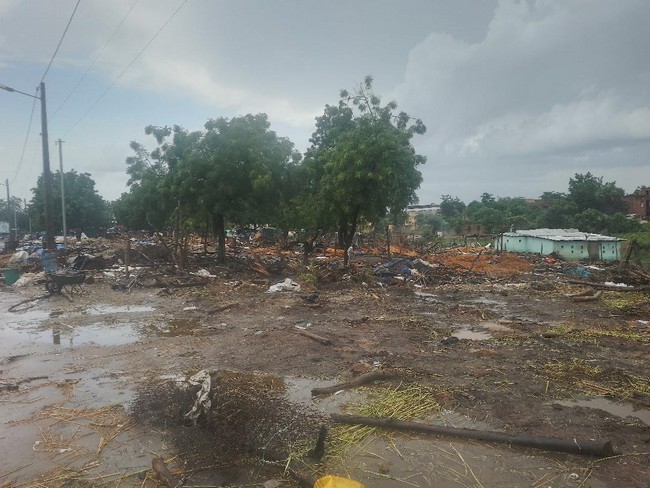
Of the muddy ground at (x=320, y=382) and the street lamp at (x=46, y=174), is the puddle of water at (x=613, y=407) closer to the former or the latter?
the muddy ground at (x=320, y=382)

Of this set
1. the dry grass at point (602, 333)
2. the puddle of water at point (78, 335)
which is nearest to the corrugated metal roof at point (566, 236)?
the dry grass at point (602, 333)

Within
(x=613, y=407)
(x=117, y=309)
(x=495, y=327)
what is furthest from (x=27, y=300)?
(x=613, y=407)

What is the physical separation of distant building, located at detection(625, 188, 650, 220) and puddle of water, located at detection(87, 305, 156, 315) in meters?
52.6

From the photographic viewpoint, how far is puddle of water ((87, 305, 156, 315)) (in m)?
11.7

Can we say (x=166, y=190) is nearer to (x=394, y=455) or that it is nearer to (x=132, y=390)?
(x=132, y=390)

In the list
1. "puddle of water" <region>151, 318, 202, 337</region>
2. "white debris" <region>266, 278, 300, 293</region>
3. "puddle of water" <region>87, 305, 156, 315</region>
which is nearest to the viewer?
"puddle of water" <region>151, 318, 202, 337</region>

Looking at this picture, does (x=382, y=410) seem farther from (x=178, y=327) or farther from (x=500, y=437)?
(x=178, y=327)

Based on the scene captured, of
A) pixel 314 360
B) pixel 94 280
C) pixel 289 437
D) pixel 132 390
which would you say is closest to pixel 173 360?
pixel 132 390

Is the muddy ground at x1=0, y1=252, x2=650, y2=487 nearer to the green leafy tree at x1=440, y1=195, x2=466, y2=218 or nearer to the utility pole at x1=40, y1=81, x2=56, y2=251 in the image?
the utility pole at x1=40, y1=81, x2=56, y2=251

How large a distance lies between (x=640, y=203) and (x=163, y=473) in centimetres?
5935

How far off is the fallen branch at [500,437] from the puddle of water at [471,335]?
4305mm

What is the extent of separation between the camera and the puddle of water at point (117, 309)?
459 inches

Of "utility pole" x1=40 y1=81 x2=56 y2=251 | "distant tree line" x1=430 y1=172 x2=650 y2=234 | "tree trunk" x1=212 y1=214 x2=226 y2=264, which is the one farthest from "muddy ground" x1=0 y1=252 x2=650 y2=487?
"distant tree line" x1=430 y1=172 x2=650 y2=234

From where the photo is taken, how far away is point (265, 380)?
6316 millimetres
